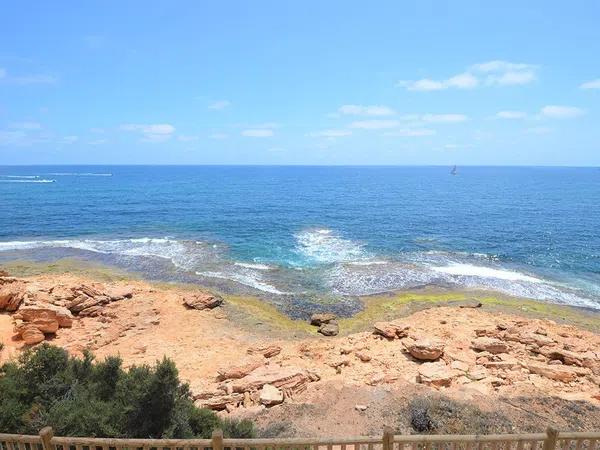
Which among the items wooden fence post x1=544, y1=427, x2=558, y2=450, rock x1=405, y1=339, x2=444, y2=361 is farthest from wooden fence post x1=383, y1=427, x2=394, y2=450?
rock x1=405, y1=339, x2=444, y2=361

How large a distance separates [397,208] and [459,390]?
5108cm

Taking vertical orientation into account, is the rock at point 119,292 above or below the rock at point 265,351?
above

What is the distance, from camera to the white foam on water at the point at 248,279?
24.8m

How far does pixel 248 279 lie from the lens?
2675 cm

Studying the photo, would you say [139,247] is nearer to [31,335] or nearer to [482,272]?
[31,335]

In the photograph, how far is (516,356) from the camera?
1477cm

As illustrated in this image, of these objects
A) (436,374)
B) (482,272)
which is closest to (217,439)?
(436,374)

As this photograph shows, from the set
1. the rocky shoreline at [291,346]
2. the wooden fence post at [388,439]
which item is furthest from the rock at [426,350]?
the wooden fence post at [388,439]

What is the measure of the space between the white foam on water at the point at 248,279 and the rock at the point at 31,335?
11.8m

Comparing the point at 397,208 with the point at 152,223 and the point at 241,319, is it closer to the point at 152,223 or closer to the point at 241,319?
the point at 152,223

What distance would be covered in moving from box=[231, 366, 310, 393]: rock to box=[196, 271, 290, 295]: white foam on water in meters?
11.0

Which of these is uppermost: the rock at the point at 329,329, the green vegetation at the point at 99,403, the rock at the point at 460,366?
the green vegetation at the point at 99,403

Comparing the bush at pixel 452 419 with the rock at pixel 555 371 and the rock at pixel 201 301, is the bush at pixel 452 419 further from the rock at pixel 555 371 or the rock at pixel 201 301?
the rock at pixel 201 301

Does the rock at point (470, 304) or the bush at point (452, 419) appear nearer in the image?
the bush at point (452, 419)
